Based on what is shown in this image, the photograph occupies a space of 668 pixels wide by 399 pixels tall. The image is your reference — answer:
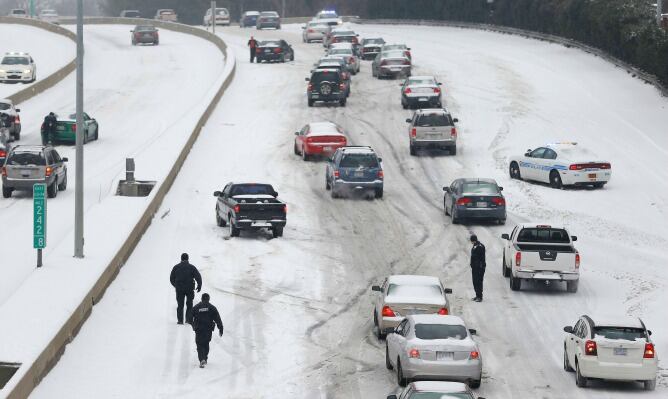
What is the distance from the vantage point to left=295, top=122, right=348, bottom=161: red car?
50.3 m

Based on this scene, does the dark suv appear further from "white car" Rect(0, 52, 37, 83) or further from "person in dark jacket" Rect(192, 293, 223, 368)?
"person in dark jacket" Rect(192, 293, 223, 368)

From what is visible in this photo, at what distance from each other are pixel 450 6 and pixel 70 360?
303ft

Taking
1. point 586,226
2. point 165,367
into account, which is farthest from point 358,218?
point 165,367

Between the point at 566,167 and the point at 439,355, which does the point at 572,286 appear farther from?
the point at 566,167

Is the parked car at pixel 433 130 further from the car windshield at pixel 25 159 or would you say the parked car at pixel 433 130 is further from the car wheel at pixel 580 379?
the car wheel at pixel 580 379

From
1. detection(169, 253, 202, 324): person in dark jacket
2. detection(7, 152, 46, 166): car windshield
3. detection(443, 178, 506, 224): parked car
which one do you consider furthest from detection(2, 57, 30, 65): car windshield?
detection(169, 253, 202, 324): person in dark jacket

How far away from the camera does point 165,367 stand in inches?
990

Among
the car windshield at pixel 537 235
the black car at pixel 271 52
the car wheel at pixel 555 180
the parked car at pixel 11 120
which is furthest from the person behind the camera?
the black car at pixel 271 52

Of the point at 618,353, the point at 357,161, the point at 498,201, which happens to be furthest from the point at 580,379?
the point at 357,161

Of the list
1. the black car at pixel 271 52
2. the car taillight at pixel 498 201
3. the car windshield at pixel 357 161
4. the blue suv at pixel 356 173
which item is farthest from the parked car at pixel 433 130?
the black car at pixel 271 52

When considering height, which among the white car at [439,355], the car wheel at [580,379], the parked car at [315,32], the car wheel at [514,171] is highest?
the white car at [439,355]

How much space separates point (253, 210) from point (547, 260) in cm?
908

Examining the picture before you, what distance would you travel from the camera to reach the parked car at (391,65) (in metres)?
73.3

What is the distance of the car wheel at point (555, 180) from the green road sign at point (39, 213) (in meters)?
20.1
